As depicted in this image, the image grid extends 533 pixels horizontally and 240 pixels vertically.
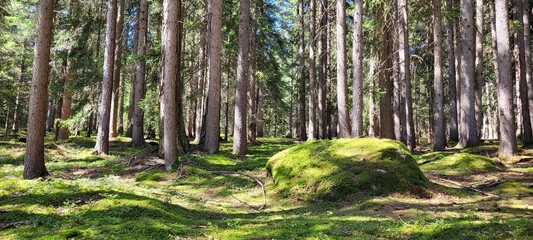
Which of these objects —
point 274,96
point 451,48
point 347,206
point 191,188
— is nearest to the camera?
point 347,206

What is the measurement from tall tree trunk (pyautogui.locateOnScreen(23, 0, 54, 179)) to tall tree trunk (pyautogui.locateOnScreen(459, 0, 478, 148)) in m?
16.3

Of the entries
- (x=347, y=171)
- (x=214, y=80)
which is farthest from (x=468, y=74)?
(x=347, y=171)

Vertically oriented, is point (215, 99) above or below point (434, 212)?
above

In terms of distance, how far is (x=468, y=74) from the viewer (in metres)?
17.2

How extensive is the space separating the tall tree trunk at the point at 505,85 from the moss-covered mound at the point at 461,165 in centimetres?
202

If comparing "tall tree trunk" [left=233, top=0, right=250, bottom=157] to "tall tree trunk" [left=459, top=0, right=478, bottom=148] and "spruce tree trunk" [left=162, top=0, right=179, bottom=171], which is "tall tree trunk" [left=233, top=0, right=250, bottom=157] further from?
"tall tree trunk" [left=459, top=0, right=478, bottom=148]

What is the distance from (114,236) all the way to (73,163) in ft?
37.6

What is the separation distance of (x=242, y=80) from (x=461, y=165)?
893cm

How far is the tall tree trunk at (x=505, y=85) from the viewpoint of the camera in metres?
12.6

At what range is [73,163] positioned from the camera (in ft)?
47.0

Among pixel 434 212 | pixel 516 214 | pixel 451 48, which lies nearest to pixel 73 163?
pixel 434 212

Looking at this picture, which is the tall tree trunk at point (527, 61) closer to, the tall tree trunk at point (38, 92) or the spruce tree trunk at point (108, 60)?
the spruce tree trunk at point (108, 60)

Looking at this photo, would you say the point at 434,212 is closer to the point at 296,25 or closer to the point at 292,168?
the point at 292,168

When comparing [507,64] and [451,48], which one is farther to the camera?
[451,48]
